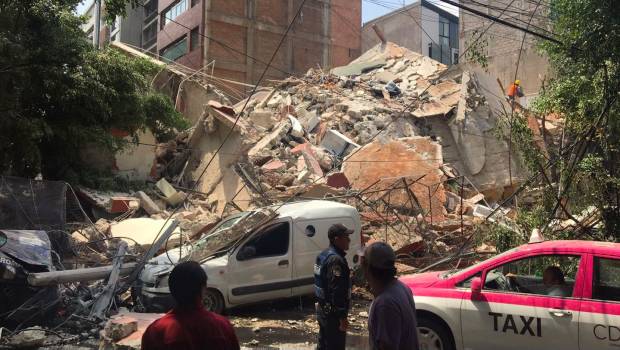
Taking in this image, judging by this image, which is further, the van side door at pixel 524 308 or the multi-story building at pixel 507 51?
the multi-story building at pixel 507 51

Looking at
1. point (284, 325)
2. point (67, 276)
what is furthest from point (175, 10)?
point (284, 325)

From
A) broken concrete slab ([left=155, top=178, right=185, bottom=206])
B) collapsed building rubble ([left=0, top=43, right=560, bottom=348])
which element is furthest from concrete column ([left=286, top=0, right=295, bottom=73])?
broken concrete slab ([left=155, top=178, right=185, bottom=206])

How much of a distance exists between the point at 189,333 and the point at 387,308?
103cm

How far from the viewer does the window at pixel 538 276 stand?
16.6 feet

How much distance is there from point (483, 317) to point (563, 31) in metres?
5.44

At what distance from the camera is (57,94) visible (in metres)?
14.0

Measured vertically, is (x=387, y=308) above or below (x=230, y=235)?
below

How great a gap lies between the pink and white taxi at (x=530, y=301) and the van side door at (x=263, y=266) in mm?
3108

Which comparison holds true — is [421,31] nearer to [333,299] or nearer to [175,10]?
[175,10]

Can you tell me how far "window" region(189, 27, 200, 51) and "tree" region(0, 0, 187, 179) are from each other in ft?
61.2

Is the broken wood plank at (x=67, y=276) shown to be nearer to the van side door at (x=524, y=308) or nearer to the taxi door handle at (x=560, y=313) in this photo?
the van side door at (x=524, y=308)

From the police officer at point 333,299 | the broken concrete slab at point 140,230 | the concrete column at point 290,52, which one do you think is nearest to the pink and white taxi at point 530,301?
the police officer at point 333,299

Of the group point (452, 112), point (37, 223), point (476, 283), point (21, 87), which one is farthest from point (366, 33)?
point (476, 283)

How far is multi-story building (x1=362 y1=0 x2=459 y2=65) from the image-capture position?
44844mm
